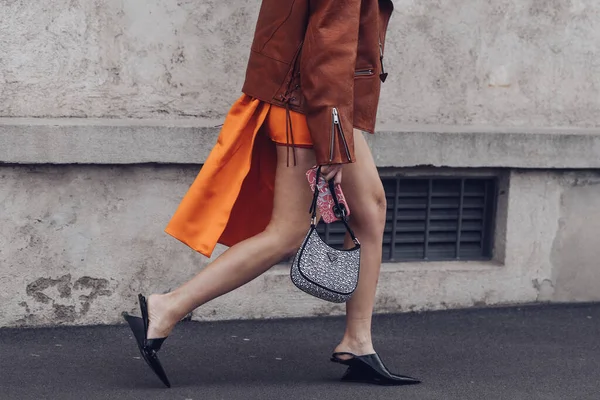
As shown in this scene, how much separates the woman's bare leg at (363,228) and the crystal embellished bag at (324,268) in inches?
8.4

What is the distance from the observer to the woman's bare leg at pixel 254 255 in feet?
12.1

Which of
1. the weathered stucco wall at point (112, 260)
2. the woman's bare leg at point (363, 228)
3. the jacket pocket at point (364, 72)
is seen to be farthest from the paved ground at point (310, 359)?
the jacket pocket at point (364, 72)

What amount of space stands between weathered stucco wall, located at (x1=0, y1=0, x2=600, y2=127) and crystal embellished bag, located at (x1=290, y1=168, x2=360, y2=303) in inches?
54.8

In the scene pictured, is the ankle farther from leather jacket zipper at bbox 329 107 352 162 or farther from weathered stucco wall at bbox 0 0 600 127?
weathered stucco wall at bbox 0 0 600 127

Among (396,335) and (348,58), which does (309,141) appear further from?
(396,335)

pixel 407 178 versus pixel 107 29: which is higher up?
pixel 107 29

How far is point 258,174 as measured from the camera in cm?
388

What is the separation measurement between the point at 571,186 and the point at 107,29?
2470mm

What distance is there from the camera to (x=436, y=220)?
17.1ft

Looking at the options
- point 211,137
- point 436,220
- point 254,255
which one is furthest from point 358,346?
point 436,220

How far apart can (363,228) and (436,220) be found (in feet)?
4.80

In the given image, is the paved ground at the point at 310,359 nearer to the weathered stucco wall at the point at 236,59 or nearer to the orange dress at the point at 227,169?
the orange dress at the point at 227,169

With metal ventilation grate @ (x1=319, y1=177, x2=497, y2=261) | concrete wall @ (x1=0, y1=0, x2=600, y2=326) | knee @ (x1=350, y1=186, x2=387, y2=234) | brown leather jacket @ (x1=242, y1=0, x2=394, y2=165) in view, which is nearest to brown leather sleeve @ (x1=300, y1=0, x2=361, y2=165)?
brown leather jacket @ (x1=242, y1=0, x2=394, y2=165)

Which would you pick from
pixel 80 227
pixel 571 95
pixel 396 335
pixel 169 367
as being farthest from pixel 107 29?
pixel 571 95
